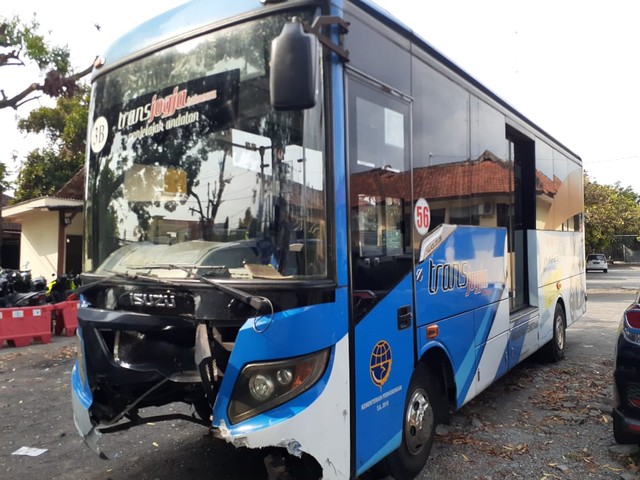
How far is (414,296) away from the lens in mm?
3709

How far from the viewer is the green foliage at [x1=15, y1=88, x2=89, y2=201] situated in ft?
66.5

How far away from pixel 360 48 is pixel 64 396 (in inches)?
220

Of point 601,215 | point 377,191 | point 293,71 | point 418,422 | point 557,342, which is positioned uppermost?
point 601,215

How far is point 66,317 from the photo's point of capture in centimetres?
1059

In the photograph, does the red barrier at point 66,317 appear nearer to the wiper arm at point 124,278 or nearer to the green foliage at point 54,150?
the wiper arm at point 124,278

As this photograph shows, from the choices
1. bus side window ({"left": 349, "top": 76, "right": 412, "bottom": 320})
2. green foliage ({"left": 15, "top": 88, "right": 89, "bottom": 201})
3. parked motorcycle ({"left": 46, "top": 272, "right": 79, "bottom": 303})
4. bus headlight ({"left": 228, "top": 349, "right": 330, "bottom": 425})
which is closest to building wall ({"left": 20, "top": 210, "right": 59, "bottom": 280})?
green foliage ({"left": 15, "top": 88, "right": 89, "bottom": 201})

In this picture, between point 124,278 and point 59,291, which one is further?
point 59,291

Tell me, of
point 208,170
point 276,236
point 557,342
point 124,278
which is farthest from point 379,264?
point 557,342

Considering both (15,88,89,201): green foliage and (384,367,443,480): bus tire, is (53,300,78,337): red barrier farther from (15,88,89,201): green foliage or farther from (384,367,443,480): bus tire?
Answer: (15,88,89,201): green foliage

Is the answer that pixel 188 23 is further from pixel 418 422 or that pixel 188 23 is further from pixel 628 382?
pixel 628 382

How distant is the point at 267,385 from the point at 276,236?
837 millimetres

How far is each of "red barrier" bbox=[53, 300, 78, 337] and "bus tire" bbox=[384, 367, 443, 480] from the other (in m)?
8.91

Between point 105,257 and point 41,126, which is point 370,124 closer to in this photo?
point 105,257

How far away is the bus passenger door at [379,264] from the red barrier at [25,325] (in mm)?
8630
